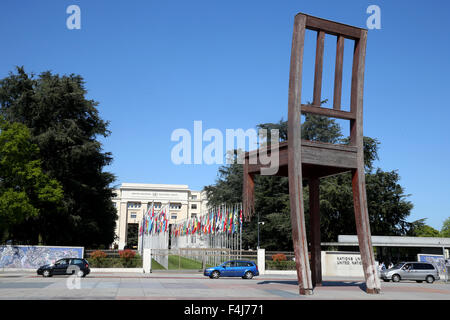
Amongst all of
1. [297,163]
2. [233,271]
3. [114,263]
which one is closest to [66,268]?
[114,263]

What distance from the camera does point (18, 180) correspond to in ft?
124

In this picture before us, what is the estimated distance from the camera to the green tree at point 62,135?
44603 millimetres

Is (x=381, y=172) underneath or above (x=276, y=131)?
underneath

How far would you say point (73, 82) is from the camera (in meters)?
47.0

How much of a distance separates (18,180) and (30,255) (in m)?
6.52

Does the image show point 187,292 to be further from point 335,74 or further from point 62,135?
point 62,135

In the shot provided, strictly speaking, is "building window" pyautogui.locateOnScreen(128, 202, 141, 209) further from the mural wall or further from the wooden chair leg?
the wooden chair leg

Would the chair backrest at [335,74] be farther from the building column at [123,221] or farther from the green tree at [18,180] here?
the building column at [123,221]

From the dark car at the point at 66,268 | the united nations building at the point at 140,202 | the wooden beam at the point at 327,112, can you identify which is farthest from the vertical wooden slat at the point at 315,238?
the united nations building at the point at 140,202

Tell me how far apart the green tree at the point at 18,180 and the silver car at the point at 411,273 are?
2768 centimetres

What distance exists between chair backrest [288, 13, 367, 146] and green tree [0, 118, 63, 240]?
26.6 meters
